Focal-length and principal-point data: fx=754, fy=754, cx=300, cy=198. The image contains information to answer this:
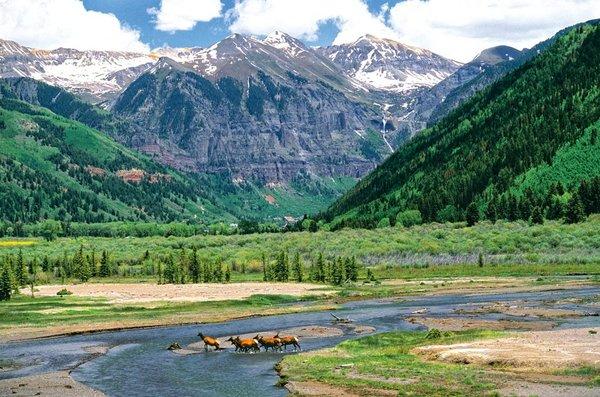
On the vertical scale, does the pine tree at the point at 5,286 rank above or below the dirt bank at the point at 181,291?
above

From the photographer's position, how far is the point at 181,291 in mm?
161125

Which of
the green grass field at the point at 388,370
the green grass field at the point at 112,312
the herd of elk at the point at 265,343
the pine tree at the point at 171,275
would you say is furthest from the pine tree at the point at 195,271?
the green grass field at the point at 388,370

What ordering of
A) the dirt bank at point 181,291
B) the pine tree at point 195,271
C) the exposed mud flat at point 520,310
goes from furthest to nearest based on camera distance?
the pine tree at point 195,271 < the dirt bank at point 181,291 < the exposed mud flat at point 520,310

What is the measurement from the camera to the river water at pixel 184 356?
2270 inches

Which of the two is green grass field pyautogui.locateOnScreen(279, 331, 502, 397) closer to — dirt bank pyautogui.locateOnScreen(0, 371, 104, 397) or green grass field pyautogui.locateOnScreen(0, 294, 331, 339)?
dirt bank pyautogui.locateOnScreen(0, 371, 104, 397)

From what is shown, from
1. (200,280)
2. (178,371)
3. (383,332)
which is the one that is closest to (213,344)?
(178,371)

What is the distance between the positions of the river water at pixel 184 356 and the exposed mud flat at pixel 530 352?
46.0 feet

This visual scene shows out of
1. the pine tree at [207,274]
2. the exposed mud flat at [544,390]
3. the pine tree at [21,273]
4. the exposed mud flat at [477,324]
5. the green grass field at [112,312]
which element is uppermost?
the pine tree at [21,273]

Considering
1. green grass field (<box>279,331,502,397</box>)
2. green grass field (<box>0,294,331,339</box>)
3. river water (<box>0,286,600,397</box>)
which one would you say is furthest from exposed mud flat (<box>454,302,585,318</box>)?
green grass field (<box>0,294,331,339</box>)

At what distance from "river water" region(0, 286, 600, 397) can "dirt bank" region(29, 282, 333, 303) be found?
32.5 m

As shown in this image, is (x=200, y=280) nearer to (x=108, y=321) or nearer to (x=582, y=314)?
(x=108, y=321)

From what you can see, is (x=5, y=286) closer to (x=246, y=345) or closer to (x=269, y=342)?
(x=246, y=345)

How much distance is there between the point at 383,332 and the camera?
86.6 metres

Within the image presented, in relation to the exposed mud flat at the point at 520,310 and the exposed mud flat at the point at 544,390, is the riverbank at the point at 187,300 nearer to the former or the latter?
the exposed mud flat at the point at 520,310
